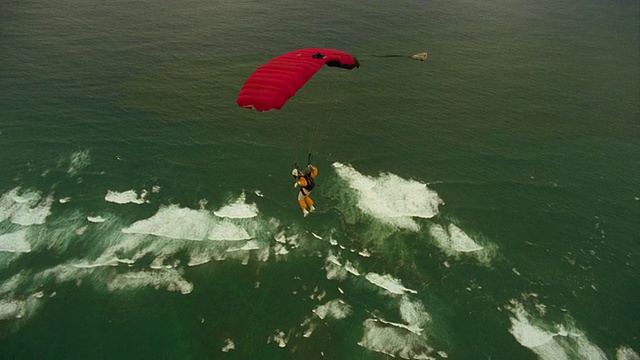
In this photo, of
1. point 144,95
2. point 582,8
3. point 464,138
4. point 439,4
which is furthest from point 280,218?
point 582,8

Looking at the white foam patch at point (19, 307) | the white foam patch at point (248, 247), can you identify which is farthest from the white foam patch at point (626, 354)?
the white foam patch at point (19, 307)

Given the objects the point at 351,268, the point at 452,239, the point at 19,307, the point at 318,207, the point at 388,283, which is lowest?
the point at 19,307

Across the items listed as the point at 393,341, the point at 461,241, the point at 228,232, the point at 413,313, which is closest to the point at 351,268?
the point at 413,313

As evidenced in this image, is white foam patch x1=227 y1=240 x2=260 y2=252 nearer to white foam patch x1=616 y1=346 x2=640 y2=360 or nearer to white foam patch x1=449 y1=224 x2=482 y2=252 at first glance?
white foam patch x1=449 y1=224 x2=482 y2=252

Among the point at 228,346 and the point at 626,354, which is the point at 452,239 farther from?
the point at 228,346

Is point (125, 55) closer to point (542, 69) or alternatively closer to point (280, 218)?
point (280, 218)

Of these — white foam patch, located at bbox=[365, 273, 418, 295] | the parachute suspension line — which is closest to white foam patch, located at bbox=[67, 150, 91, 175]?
the parachute suspension line

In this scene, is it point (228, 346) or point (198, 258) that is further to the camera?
point (198, 258)

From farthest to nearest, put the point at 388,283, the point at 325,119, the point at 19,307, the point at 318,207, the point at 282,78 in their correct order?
the point at 325,119 → the point at 318,207 → the point at 388,283 → the point at 282,78 → the point at 19,307

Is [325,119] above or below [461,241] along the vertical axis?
above
